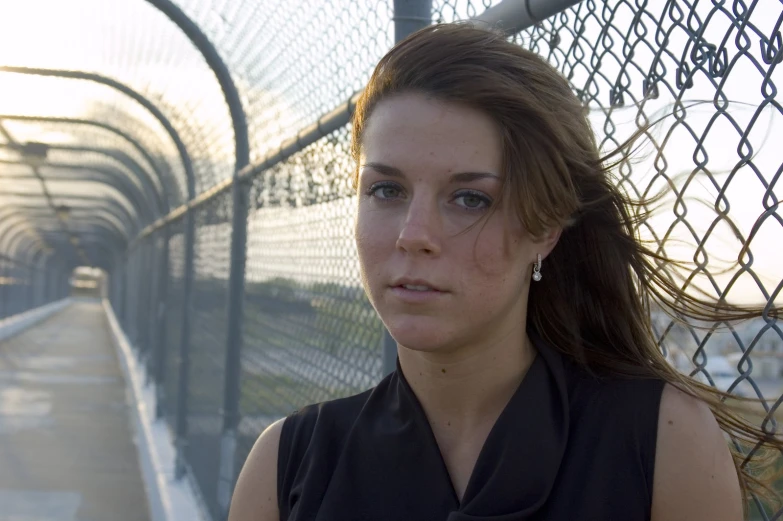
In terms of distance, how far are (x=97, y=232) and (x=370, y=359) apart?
30.7 m

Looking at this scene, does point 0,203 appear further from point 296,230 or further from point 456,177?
point 456,177

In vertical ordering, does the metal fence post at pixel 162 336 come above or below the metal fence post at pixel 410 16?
below

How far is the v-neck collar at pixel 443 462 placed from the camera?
4.55 feet

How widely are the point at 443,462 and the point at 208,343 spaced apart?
15.7 feet

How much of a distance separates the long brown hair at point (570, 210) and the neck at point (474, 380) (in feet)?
0.35

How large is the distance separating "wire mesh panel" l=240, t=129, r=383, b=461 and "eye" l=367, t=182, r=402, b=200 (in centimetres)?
110

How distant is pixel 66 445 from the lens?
9.56 metres

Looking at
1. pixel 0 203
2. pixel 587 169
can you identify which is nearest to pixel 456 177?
pixel 587 169

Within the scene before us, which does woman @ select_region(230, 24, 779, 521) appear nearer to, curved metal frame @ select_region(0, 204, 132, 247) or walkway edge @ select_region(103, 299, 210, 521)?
walkway edge @ select_region(103, 299, 210, 521)

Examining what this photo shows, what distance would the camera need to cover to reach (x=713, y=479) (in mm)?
1321

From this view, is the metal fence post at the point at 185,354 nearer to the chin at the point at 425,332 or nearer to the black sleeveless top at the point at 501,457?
the black sleeveless top at the point at 501,457

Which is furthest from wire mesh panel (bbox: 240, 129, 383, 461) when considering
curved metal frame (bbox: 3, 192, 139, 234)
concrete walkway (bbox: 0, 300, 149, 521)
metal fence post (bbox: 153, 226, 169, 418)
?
curved metal frame (bbox: 3, 192, 139, 234)

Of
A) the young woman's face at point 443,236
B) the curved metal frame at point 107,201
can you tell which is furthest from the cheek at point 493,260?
the curved metal frame at point 107,201

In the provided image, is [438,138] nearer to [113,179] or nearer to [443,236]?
[443,236]
